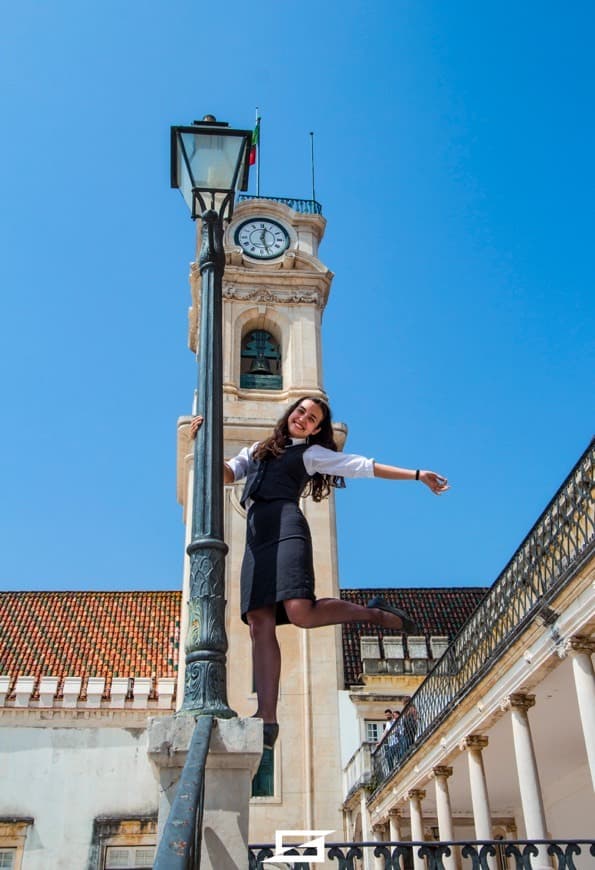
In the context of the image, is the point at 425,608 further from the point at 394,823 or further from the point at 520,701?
the point at 520,701

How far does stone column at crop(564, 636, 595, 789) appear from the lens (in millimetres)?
8539

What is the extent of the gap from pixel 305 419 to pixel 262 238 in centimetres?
2335

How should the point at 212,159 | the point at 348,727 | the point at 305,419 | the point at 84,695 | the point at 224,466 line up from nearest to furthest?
the point at 305,419 < the point at 224,466 < the point at 212,159 < the point at 348,727 < the point at 84,695

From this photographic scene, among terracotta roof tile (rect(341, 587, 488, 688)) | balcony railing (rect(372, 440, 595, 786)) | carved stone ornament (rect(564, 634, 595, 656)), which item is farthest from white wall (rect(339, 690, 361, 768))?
carved stone ornament (rect(564, 634, 595, 656))

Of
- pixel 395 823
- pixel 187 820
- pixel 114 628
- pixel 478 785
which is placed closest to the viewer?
pixel 187 820

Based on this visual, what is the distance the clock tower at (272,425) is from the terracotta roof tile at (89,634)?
3.20m

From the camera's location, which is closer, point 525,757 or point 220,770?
point 220,770

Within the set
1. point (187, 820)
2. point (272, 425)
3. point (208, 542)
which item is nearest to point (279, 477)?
point (208, 542)

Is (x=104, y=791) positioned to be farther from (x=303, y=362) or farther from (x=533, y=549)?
(x=533, y=549)

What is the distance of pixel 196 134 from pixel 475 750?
31.9 ft

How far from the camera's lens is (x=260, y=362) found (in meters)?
25.0

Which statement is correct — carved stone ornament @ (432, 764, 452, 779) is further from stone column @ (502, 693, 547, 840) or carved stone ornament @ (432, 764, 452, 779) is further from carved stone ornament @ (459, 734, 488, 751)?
stone column @ (502, 693, 547, 840)

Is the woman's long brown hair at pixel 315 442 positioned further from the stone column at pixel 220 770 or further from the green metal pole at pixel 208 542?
the stone column at pixel 220 770

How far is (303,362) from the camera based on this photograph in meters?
24.4
